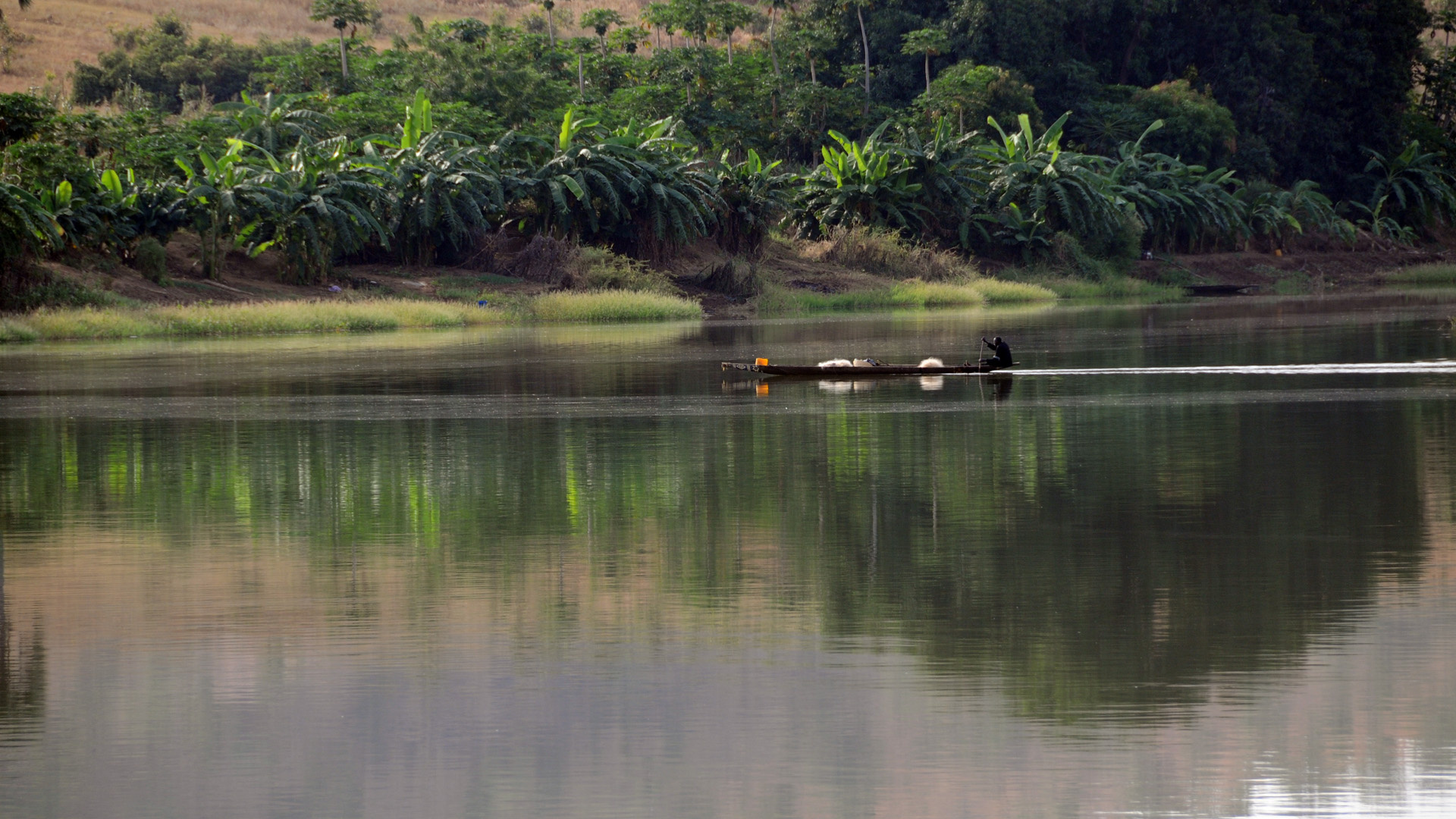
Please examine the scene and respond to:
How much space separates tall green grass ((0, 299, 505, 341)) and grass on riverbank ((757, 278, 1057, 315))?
11.8 m

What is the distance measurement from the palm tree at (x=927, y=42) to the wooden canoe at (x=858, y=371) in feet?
172

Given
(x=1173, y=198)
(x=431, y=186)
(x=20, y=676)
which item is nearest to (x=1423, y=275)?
(x=1173, y=198)

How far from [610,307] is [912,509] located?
41119mm

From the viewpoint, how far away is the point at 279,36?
5266 inches

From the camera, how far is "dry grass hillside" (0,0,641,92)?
11562 cm

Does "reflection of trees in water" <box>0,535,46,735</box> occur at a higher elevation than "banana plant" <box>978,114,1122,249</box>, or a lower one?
lower

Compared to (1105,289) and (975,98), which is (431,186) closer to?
(1105,289)

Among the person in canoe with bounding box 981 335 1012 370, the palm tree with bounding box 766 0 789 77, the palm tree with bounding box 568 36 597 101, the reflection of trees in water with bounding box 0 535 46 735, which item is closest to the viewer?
the reflection of trees in water with bounding box 0 535 46 735

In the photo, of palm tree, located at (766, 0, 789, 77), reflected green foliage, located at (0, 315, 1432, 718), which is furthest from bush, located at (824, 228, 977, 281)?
reflected green foliage, located at (0, 315, 1432, 718)

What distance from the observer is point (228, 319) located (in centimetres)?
4694

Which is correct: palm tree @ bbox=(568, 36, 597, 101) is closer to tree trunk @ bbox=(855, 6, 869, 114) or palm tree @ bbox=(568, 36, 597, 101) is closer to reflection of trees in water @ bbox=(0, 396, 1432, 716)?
tree trunk @ bbox=(855, 6, 869, 114)

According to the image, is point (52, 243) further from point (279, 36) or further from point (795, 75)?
point (279, 36)

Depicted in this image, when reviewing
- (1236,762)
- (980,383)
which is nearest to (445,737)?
(1236,762)

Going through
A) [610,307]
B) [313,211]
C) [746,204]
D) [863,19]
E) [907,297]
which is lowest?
[610,307]
